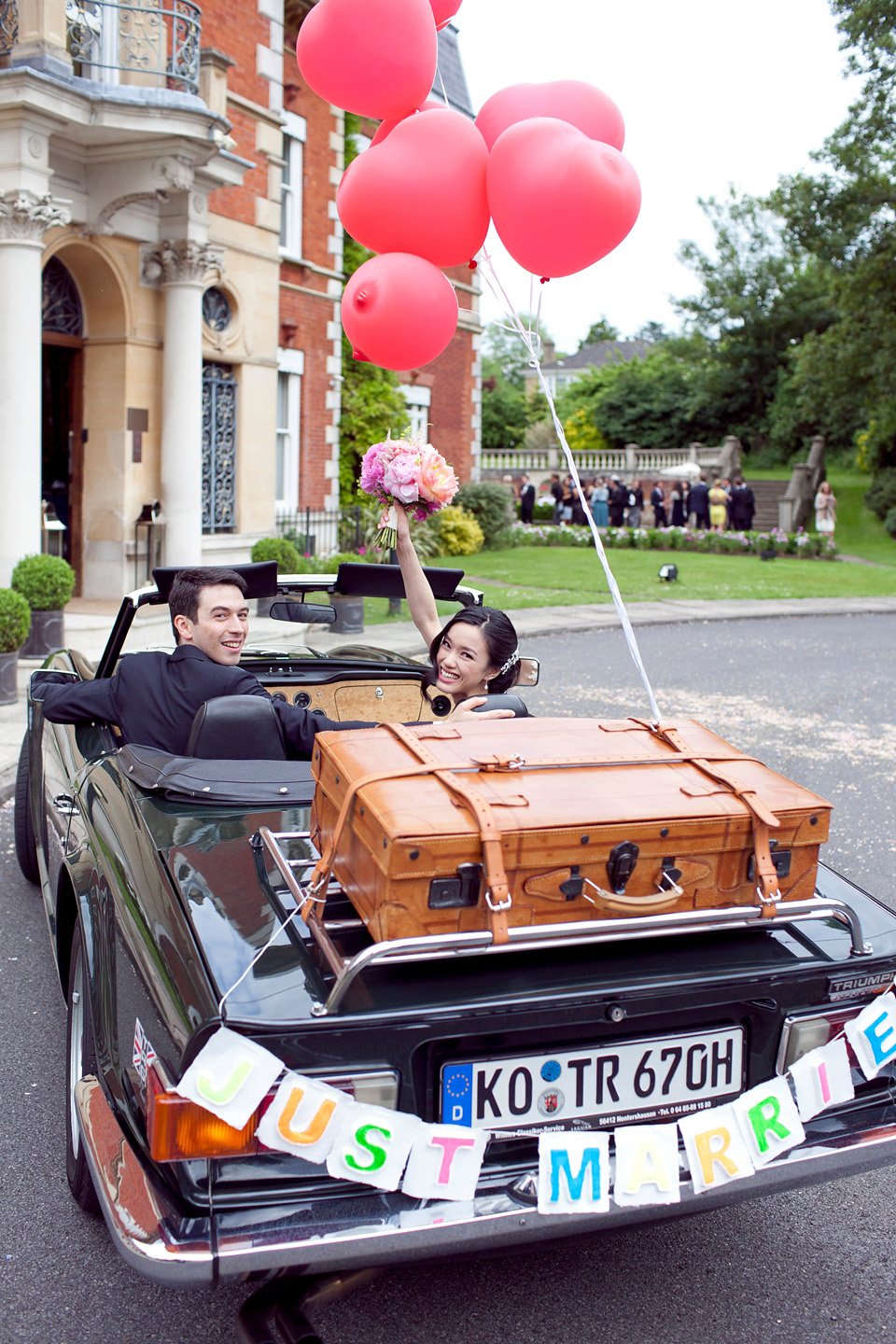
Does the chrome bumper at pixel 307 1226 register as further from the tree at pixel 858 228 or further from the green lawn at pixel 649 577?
the tree at pixel 858 228

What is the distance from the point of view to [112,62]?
13711 millimetres

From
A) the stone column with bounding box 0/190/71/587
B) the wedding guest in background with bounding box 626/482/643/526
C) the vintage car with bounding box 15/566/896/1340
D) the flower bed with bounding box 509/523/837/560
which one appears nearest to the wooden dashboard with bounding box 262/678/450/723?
the vintage car with bounding box 15/566/896/1340

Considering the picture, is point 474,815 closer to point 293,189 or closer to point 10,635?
point 10,635

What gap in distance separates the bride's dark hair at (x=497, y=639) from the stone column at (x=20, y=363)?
9132 mm

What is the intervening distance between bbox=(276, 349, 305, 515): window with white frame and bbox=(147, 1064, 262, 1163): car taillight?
17976 millimetres

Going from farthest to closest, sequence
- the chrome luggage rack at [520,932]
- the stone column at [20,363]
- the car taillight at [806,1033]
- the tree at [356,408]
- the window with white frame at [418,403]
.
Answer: the window with white frame at [418,403], the tree at [356,408], the stone column at [20,363], the car taillight at [806,1033], the chrome luggage rack at [520,932]

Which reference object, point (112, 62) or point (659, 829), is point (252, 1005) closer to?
point (659, 829)

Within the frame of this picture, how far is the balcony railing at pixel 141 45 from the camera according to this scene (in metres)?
13.0

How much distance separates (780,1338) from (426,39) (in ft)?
13.9

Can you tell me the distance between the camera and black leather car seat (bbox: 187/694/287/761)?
10.8 ft

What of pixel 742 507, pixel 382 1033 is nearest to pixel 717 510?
pixel 742 507

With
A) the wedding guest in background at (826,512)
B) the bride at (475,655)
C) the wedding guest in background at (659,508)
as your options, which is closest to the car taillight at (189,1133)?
the bride at (475,655)

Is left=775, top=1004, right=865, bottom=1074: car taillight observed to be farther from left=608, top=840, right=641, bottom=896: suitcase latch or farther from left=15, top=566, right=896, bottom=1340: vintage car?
left=608, top=840, right=641, bottom=896: suitcase latch

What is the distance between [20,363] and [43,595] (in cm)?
318
